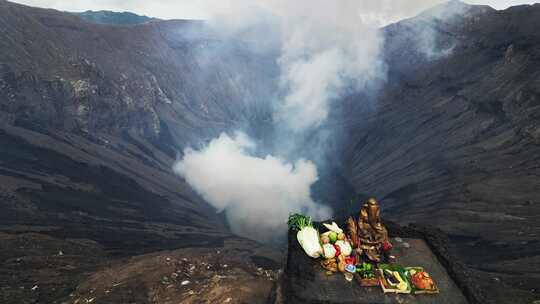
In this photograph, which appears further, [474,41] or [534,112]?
[474,41]

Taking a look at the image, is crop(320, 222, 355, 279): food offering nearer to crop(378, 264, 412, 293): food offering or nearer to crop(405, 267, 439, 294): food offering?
crop(378, 264, 412, 293): food offering

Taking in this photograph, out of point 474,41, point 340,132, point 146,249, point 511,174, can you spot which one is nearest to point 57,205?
point 146,249

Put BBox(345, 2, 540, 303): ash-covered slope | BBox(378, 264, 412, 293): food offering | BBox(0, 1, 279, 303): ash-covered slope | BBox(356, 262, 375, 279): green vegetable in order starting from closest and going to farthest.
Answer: BBox(378, 264, 412, 293): food offering < BBox(356, 262, 375, 279): green vegetable < BBox(0, 1, 279, 303): ash-covered slope < BBox(345, 2, 540, 303): ash-covered slope

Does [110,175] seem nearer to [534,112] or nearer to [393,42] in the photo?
[534,112]

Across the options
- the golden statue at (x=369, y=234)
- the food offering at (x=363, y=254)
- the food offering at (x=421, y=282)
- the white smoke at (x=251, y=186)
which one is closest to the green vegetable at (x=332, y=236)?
the food offering at (x=363, y=254)

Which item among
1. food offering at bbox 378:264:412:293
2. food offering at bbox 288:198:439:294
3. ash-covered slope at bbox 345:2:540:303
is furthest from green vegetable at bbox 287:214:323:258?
ash-covered slope at bbox 345:2:540:303

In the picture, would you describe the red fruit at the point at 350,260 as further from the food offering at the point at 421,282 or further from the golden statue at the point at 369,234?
the food offering at the point at 421,282

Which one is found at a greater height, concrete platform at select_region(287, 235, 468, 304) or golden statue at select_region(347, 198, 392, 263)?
golden statue at select_region(347, 198, 392, 263)

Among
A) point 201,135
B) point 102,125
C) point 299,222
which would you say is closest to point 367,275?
point 299,222

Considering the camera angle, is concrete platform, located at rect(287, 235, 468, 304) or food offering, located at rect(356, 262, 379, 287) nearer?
concrete platform, located at rect(287, 235, 468, 304)
